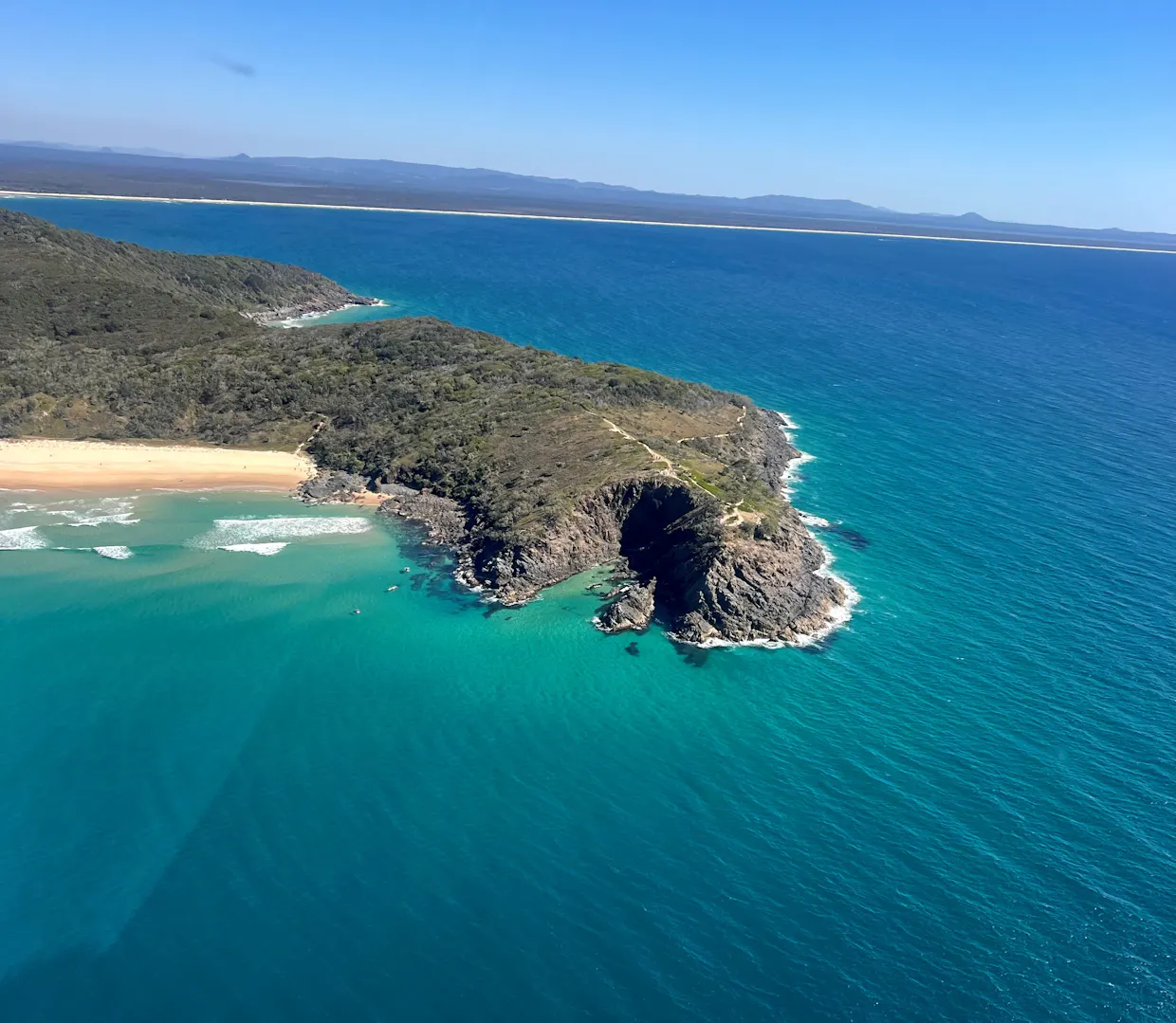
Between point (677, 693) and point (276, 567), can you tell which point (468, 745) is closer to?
point (677, 693)

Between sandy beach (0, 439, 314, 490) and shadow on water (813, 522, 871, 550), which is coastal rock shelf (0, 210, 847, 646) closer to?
sandy beach (0, 439, 314, 490)

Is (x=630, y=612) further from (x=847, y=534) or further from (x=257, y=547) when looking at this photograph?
(x=257, y=547)

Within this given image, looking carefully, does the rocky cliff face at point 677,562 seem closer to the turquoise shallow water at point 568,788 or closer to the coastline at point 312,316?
the turquoise shallow water at point 568,788

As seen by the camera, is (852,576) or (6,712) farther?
(852,576)

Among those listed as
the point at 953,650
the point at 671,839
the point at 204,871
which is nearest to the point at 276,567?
the point at 204,871

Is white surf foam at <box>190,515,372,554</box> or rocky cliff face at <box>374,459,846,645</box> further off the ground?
rocky cliff face at <box>374,459,846,645</box>

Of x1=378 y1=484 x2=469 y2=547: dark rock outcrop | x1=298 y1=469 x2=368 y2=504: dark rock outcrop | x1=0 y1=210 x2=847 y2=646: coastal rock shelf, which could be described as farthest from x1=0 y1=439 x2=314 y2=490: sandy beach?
x1=378 y1=484 x2=469 y2=547: dark rock outcrop
